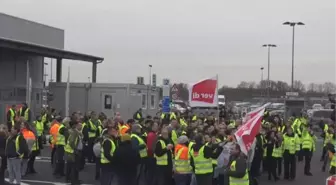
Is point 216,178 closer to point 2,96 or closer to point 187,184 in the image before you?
point 187,184

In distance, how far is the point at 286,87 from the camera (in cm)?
12419

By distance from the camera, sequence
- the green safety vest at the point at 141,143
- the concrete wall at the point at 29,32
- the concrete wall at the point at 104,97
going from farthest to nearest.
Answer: the concrete wall at the point at 29,32 → the concrete wall at the point at 104,97 → the green safety vest at the point at 141,143

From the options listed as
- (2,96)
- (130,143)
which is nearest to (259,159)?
(130,143)

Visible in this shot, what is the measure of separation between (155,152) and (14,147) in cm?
382

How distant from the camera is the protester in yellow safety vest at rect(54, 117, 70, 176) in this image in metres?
14.6

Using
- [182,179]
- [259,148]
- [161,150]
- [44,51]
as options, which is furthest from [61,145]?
[44,51]

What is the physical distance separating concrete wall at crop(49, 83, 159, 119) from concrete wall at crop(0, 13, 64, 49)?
4325 millimetres

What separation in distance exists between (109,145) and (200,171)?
2.10 metres

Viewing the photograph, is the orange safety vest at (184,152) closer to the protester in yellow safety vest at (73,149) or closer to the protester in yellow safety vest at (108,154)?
the protester in yellow safety vest at (108,154)

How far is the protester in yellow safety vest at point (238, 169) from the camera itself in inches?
363

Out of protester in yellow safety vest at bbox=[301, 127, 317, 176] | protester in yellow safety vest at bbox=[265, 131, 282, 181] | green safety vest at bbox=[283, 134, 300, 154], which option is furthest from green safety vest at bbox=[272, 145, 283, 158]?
protester in yellow safety vest at bbox=[301, 127, 317, 176]

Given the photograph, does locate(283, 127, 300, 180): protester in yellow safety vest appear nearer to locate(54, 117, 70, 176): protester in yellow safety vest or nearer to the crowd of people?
the crowd of people

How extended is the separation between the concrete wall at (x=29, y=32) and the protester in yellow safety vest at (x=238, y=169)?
85.0 ft

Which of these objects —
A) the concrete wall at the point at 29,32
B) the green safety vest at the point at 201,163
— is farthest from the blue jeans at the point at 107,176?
the concrete wall at the point at 29,32
